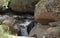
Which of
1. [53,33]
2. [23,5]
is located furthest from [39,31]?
[23,5]

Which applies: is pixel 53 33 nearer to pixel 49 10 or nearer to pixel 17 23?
pixel 49 10

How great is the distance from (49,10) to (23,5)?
5156 millimetres

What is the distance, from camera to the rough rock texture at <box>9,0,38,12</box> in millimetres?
12578

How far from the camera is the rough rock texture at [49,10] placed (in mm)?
7574

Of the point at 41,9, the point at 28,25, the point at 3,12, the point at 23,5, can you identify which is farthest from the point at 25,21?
the point at 41,9

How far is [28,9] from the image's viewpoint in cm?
1280

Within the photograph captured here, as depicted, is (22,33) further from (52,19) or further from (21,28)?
(52,19)

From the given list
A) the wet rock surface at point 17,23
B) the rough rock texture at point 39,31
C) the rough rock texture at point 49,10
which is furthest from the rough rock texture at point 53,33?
the wet rock surface at point 17,23

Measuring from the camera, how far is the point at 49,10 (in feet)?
25.5

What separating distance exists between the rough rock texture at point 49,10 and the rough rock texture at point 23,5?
14.3 feet

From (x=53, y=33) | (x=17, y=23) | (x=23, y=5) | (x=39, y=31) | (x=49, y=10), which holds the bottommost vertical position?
(x=17, y=23)

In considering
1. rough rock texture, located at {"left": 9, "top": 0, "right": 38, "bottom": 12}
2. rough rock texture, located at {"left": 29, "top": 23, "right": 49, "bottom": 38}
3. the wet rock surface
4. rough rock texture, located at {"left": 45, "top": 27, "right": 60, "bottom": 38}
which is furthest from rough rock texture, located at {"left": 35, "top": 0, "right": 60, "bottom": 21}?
rough rock texture, located at {"left": 9, "top": 0, "right": 38, "bottom": 12}

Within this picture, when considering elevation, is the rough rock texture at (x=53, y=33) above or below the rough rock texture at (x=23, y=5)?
below

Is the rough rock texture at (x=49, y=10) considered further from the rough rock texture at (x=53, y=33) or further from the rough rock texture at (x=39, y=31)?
the rough rock texture at (x=53, y=33)
